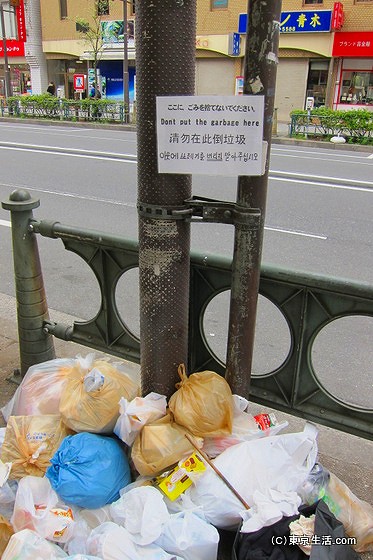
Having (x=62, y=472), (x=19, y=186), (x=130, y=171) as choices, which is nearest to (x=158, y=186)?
(x=62, y=472)

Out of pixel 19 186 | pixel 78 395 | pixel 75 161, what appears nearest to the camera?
pixel 78 395

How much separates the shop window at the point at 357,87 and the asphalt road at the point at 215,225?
11553 mm

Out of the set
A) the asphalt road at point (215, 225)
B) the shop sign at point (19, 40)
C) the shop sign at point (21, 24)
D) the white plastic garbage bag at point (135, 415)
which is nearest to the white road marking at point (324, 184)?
the asphalt road at point (215, 225)

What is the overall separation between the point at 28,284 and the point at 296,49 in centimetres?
2495

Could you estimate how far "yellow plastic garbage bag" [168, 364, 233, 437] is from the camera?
6.74 ft

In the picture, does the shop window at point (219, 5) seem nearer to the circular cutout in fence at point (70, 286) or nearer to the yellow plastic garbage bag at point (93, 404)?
the circular cutout in fence at point (70, 286)

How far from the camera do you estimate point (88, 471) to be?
2.04m

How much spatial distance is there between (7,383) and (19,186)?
21.3 feet

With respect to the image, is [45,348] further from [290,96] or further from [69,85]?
[69,85]

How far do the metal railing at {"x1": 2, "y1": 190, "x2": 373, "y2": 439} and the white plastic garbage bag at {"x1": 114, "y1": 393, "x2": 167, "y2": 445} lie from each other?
20.6 inches

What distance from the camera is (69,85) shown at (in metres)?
35.1

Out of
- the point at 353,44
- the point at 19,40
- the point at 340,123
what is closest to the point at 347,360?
the point at 340,123

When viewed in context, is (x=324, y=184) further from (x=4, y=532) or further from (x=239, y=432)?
(x=4, y=532)

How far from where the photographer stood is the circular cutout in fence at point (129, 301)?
4293 millimetres
